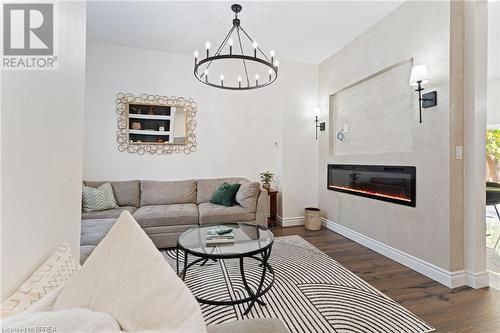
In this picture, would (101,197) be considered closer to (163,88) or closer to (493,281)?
(163,88)

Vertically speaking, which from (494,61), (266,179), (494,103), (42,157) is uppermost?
(494,61)

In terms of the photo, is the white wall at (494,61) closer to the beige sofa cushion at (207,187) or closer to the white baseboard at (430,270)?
the white baseboard at (430,270)

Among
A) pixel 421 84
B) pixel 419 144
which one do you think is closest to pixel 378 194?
pixel 419 144

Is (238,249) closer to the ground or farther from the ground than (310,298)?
farther from the ground

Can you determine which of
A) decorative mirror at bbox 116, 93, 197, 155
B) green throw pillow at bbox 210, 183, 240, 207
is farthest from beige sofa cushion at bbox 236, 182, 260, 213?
decorative mirror at bbox 116, 93, 197, 155

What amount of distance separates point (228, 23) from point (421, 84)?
2.38 meters

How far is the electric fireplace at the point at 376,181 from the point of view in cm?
252

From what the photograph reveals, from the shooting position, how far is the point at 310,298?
185cm

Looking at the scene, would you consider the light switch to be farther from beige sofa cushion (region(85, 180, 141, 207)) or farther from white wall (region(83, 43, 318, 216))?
beige sofa cushion (region(85, 180, 141, 207))

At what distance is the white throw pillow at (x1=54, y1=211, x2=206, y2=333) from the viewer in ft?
1.94

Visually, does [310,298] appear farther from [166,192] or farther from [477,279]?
[166,192]

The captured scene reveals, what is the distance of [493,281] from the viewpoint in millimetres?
2111

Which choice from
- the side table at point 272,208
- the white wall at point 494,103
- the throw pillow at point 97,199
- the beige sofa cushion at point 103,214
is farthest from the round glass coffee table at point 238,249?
the white wall at point 494,103

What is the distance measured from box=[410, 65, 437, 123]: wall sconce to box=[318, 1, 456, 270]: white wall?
0.05m
